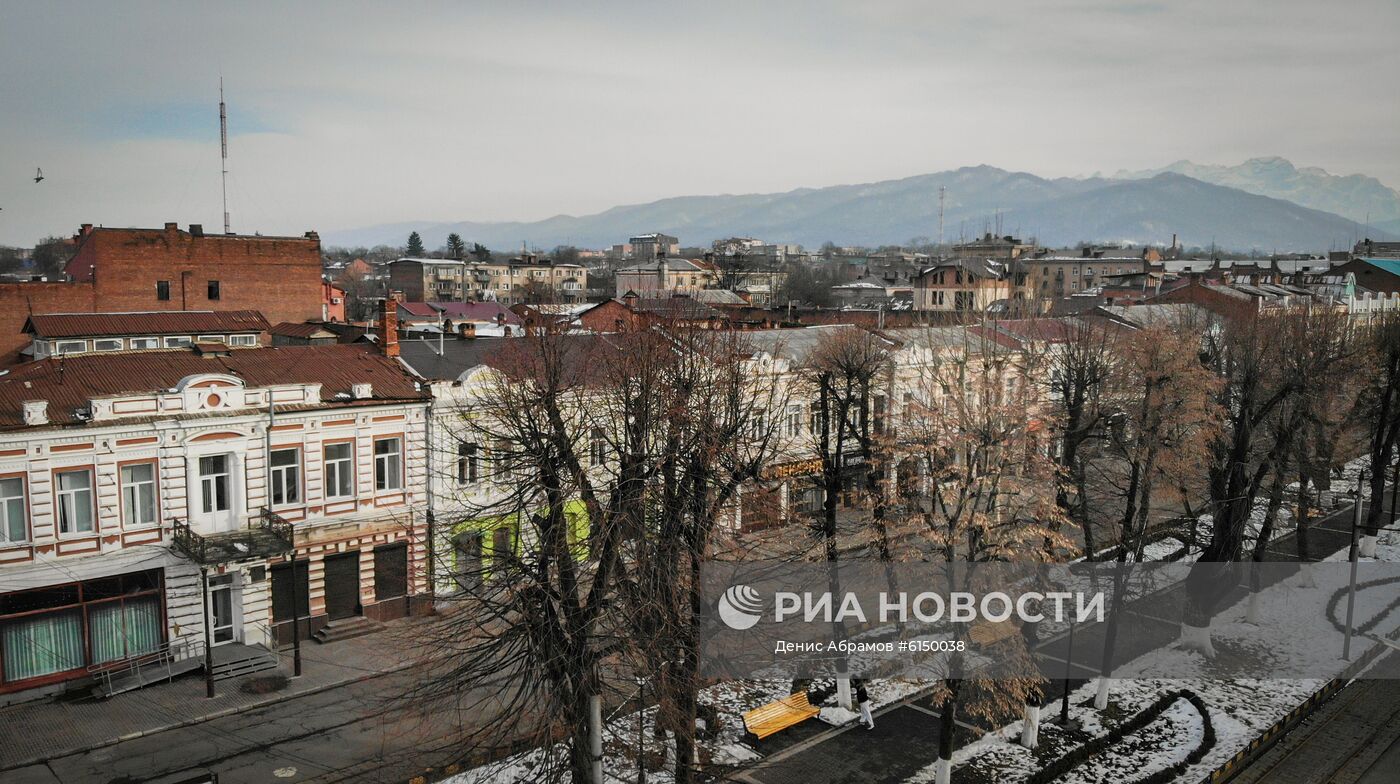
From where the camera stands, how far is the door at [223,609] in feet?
80.1

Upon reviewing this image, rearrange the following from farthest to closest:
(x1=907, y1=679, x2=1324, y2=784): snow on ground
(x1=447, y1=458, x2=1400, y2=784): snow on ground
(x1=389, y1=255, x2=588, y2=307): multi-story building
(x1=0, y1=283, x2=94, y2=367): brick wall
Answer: (x1=389, y1=255, x2=588, y2=307): multi-story building → (x1=0, y1=283, x2=94, y2=367): brick wall → (x1=907, y1=679, x2=1324, y2=784): snow on ground → (x1=447, y1=458, x2=1400, y2=784): snow on ground

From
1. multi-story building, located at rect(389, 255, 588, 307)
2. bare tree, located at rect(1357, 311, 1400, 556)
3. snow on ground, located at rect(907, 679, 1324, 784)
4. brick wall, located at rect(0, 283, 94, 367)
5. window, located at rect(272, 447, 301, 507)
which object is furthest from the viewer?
multi-story building, located at rect(389, 255, 588, 307)

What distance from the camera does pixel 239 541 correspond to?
2366 cm

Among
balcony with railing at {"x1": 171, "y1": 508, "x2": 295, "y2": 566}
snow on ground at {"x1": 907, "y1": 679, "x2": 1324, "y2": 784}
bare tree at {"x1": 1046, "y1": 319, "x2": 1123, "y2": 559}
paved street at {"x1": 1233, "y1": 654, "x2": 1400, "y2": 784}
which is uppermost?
bare tree at {"x1": 1046, "y1": 319, "x2": 1123, "y2": 559}

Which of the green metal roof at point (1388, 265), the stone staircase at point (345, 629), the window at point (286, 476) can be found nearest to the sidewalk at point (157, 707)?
the stone staircase at point (345, 629)

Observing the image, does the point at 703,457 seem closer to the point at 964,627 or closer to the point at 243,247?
the point at 964,627

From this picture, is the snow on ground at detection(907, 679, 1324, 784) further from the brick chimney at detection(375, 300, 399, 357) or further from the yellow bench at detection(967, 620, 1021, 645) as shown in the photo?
the brick chimney at detection(375, 300, 399, 357)

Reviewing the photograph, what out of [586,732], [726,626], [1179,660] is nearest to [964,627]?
[726,626]

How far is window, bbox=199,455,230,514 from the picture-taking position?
24062mm

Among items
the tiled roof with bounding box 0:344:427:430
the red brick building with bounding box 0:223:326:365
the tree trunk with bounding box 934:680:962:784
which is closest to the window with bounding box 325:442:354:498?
the tiled roof with bounding box 0:344:427:430

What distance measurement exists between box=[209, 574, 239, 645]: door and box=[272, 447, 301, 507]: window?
2403 mm

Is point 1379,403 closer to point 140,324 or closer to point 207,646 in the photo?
point 207,646

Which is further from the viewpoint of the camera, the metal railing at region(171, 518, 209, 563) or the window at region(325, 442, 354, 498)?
the window at region(325, 442, 354, 498)

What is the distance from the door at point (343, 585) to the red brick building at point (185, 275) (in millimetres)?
26262
